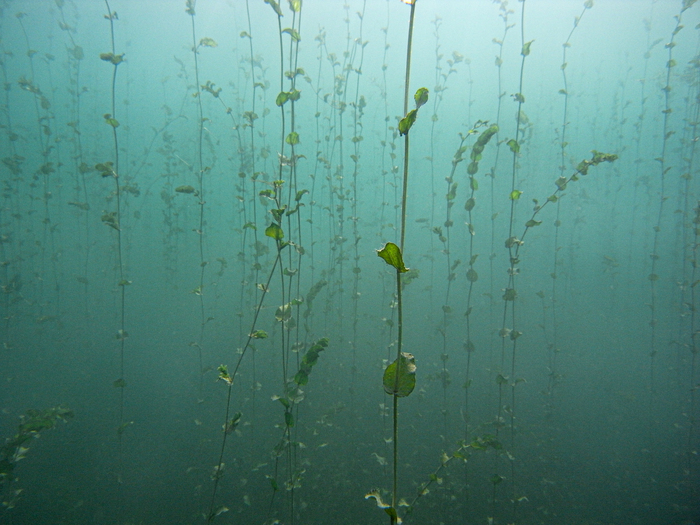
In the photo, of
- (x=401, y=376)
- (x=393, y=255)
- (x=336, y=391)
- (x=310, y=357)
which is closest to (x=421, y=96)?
(x=393, y=255)

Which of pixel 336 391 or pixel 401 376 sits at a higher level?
pixel 401 376

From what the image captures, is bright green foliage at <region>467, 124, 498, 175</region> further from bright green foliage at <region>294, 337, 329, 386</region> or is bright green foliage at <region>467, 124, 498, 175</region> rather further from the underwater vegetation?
bright green foliage at <region>294, 337, 329, 386</region>

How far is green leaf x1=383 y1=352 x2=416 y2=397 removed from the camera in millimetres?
701

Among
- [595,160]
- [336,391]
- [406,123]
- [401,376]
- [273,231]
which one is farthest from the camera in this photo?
[336,391]

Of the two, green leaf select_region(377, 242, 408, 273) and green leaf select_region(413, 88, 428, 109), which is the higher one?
green leaf select_region(413, 88, 428, 109)

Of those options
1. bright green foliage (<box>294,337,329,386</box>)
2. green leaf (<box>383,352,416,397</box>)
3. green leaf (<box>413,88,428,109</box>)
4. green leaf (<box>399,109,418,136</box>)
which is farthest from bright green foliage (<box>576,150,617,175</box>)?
bright green foliage (<box>294,337,329,386</box>)

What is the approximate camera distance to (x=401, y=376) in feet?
2.34

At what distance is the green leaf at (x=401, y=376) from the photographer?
27.6 inches

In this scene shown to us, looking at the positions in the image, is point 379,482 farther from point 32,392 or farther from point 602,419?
point 32,392

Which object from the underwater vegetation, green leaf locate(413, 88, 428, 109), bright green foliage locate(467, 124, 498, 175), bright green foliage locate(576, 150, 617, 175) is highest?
bright green foliage locate(467, 124, 498, 175)

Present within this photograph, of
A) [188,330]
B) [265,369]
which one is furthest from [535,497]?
[188,330]

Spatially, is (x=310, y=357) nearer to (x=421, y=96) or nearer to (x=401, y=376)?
(x=401, y=376)

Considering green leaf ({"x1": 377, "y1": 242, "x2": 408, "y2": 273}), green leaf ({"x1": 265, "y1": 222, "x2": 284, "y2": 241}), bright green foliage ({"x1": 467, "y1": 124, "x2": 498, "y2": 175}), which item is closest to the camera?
green leaf ({"x1": 377, "y1": 242, "x2": 408, "y2": 273})

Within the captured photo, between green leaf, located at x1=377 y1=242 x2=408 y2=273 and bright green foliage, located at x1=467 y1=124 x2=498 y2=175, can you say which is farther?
bright green foliage, located at x1=467 y1=124 x2=498 y2=175
